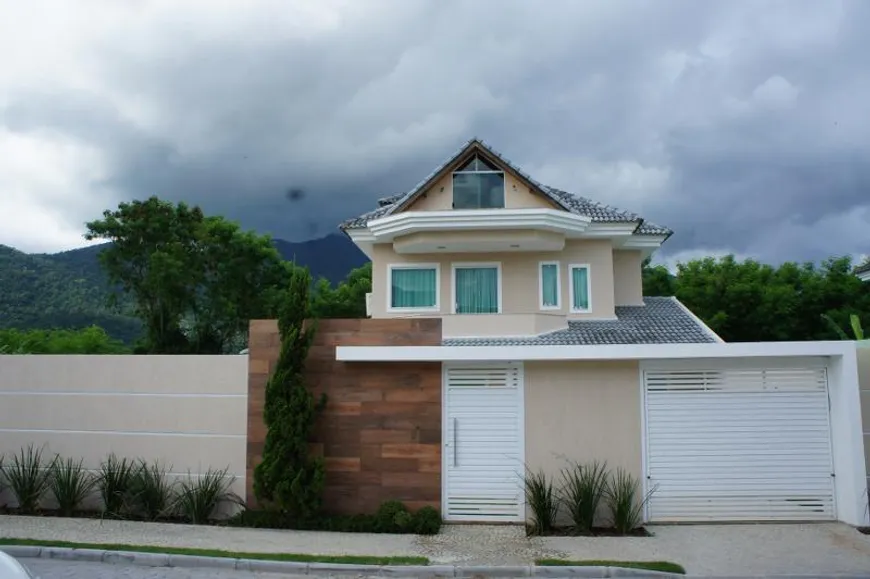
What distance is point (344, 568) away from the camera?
7590 millimetres

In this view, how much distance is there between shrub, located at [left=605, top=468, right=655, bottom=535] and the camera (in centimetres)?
906

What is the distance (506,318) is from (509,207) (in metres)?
2.76

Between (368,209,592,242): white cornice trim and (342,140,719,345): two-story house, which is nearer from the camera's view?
(368,209,592,242): white cornice trim

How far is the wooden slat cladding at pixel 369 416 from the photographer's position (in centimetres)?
982

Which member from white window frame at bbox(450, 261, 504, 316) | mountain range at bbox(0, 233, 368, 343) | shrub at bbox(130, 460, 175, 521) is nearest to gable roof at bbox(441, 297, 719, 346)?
white window frame at bbox(450, 261, 504, 316)

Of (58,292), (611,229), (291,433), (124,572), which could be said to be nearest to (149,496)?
(124,572)

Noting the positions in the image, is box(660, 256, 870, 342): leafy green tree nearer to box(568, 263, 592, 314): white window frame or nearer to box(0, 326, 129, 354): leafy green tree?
box(568, 263, 592, 314): white window frame

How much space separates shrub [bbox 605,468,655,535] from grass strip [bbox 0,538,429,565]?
2936 millimetres

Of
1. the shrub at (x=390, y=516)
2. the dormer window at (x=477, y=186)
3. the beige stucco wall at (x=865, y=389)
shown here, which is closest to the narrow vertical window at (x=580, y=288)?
the dormer window at (x=477, y=186)

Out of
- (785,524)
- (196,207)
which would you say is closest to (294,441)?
(785,524)

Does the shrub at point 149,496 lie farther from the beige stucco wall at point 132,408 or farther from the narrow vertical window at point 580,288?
the narrow vertical window at point 580,288

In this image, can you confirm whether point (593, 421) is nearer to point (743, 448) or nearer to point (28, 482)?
point (743, 448)

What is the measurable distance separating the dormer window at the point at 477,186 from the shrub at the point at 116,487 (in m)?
9.36

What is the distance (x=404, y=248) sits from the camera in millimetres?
16391
